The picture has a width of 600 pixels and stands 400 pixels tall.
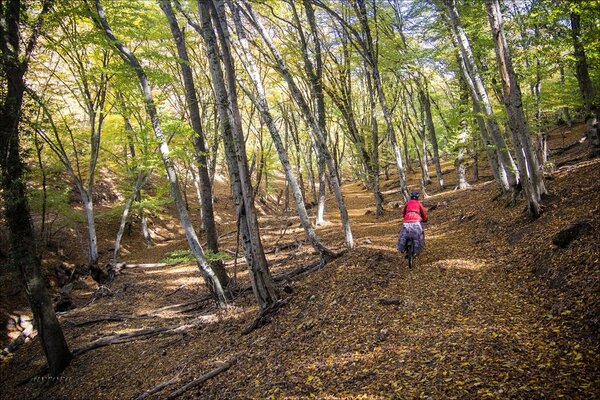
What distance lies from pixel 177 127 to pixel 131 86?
3822 millimetres

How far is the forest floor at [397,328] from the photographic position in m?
3.81

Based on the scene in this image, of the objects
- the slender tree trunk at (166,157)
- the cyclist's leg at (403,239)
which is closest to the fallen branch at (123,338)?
the slender tree trunk at (166,157)

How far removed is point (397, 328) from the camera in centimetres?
527

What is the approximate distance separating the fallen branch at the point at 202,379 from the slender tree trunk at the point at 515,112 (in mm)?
8323

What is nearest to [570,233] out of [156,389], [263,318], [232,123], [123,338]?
[263,318]

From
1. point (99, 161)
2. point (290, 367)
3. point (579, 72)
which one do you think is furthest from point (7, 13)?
point (579, 72)

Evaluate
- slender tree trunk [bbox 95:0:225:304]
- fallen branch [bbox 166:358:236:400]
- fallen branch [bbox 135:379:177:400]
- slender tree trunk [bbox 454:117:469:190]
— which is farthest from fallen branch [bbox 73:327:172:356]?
slender tree trunk [bbox 454:117:469:190]

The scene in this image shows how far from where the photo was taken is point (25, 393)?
776 centimetres

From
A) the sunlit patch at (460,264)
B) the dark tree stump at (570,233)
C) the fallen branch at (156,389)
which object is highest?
the dark tree stump at (570,233)

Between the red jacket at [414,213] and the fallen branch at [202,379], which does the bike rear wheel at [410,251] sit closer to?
the red jacket at [414,213]

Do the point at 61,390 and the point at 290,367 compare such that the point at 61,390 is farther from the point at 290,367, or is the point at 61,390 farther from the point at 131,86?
the point at 131,86

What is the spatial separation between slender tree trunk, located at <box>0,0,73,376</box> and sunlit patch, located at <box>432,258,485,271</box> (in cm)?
961

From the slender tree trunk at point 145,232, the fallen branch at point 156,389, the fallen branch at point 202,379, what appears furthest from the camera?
the slender tree trunk at point 145,232

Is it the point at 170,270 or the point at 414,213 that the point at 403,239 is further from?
the point at 170,270
